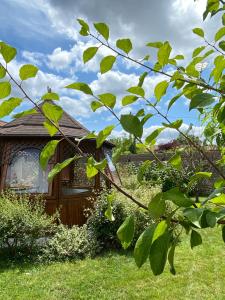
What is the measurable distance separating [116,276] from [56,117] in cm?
615

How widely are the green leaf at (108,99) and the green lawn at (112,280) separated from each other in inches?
205

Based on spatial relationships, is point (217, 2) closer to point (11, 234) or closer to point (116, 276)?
point (116, 276)

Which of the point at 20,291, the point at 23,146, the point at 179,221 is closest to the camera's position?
the point at 179,221

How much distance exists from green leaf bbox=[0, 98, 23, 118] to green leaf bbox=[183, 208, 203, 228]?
0.49 meters

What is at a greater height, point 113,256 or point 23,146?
point 23,146

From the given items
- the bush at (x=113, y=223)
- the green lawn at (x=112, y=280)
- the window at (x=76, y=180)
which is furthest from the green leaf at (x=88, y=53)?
the window at (x=76, y=180)

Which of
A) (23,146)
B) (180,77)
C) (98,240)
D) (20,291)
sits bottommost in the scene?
(20,291)

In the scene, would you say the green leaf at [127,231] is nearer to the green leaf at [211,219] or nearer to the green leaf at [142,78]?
the green leaf at [211,219]

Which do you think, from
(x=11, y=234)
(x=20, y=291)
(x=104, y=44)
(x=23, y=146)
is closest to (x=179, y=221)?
(x=104, y=44)

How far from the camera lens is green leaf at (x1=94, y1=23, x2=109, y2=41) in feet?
3.16

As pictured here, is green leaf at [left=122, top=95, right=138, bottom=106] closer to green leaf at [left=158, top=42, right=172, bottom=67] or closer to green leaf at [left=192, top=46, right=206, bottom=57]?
green leaf at [left=158, top=42, right=172, bottom=67]

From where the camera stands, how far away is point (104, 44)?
41.4 inches

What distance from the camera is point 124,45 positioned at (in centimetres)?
100

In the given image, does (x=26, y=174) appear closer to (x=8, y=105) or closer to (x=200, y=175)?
(x=8, y=105)
